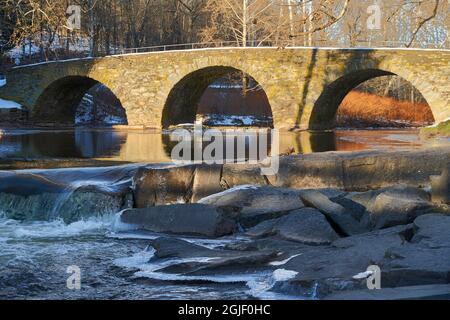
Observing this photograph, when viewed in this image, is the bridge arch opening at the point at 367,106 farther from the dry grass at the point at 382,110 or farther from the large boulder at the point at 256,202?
the large boulder at the point at 256,202

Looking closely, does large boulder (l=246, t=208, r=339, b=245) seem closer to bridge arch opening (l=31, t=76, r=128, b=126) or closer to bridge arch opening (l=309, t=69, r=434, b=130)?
bridge arch opening (l=309, t=69, r=434, b=130)

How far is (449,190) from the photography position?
7.59 meters

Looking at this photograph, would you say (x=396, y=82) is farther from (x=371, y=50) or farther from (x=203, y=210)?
(x=203, y=210)

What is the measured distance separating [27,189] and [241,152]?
6.86 m

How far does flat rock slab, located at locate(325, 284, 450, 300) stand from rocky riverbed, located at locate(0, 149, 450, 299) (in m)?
0.01

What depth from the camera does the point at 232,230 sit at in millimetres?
6727

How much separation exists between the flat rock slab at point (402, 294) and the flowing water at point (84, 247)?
564 millimetres

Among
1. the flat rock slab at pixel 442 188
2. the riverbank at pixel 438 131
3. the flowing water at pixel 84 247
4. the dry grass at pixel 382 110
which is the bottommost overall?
the flowing water at pixel 84 247

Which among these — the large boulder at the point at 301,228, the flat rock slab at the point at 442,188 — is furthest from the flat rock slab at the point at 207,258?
the flat rock slab at the point at 442,188

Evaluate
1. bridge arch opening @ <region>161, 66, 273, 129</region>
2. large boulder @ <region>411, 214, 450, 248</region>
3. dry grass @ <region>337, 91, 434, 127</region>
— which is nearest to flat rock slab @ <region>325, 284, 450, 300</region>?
large boulder @ <region>411, 214, 450, 248</region>

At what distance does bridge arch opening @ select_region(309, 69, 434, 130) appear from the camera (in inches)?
954

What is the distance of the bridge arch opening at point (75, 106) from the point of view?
97.8ft
